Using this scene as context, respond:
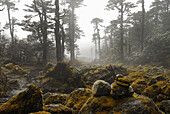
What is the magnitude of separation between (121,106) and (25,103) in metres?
2.48

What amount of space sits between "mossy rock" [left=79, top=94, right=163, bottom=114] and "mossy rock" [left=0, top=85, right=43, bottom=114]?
1309 mm

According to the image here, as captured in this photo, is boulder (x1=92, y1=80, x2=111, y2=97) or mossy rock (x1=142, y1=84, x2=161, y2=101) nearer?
boulder (x1=92, y1=80, x2=111, y2=97)

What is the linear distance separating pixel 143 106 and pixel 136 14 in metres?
24.5

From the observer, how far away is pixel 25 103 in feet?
9.54

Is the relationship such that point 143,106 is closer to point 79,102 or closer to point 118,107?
point 118,107

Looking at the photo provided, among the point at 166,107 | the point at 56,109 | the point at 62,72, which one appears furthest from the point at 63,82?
the point at 166,107

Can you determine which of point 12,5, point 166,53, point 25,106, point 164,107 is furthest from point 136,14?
point 12,5

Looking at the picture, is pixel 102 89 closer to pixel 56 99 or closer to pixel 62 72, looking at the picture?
pixel 56 99

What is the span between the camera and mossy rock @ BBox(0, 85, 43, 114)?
275 cm

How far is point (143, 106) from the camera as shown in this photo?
2.82 meters

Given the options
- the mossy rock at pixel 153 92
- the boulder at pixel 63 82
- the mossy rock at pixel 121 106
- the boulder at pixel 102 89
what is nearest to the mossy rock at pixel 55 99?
the mossy rock at pixel 121 106

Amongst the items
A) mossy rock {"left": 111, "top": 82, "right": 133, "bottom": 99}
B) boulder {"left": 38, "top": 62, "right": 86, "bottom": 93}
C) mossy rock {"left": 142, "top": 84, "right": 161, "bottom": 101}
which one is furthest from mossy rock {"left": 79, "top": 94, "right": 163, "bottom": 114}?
boulder {"left": 38, "top": 62, "right": 86, "bottom": 93}

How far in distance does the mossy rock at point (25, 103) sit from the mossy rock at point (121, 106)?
4.29 feet

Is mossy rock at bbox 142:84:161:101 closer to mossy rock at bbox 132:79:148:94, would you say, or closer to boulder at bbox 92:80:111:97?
mossy rock at bbox 132:79:148:94
